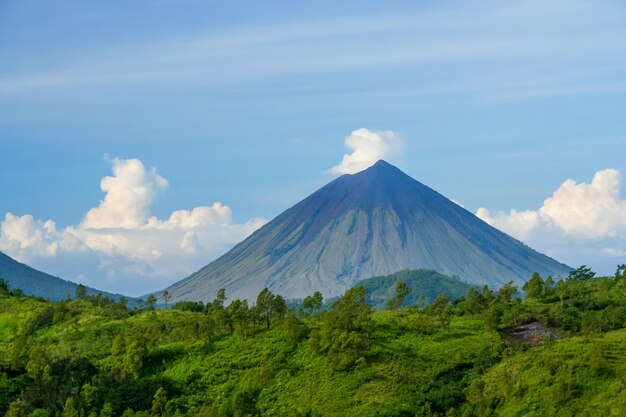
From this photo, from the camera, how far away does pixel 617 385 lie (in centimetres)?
6781

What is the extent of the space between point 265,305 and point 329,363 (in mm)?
12843

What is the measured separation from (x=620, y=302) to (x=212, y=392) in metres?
44.8

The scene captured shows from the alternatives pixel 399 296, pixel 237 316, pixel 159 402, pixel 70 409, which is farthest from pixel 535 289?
pixel 70 409

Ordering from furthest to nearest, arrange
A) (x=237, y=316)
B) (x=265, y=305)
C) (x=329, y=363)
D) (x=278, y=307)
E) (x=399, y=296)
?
1. (x=399, y=296)
2. (x=278, y=307)
3. (x=265, y=305)
4. (x=237, y=316)
5. (x=329, y=363)

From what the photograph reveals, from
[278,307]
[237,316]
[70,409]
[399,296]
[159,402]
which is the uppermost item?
[399,296]

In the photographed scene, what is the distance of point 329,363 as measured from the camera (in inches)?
3243

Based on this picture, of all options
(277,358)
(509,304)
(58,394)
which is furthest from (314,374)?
(509,304)

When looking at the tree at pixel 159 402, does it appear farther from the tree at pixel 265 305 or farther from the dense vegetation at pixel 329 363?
the tree at pixel 265 305

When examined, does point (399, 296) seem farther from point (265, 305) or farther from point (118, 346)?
point (118, 346)

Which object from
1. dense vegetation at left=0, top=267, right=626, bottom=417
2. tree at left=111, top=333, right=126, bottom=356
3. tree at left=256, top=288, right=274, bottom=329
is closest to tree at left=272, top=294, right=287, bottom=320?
dense vegetation at left=0, top=267, right=626, bottom=417

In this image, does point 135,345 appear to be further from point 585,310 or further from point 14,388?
point 585,310

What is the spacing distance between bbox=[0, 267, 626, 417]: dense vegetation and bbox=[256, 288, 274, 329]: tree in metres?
0.15

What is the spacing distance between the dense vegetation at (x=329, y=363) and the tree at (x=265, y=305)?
0.15 metres

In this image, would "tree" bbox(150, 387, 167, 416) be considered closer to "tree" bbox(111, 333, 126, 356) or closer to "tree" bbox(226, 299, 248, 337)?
"tree" bbox(111, 333, 126, 356)
